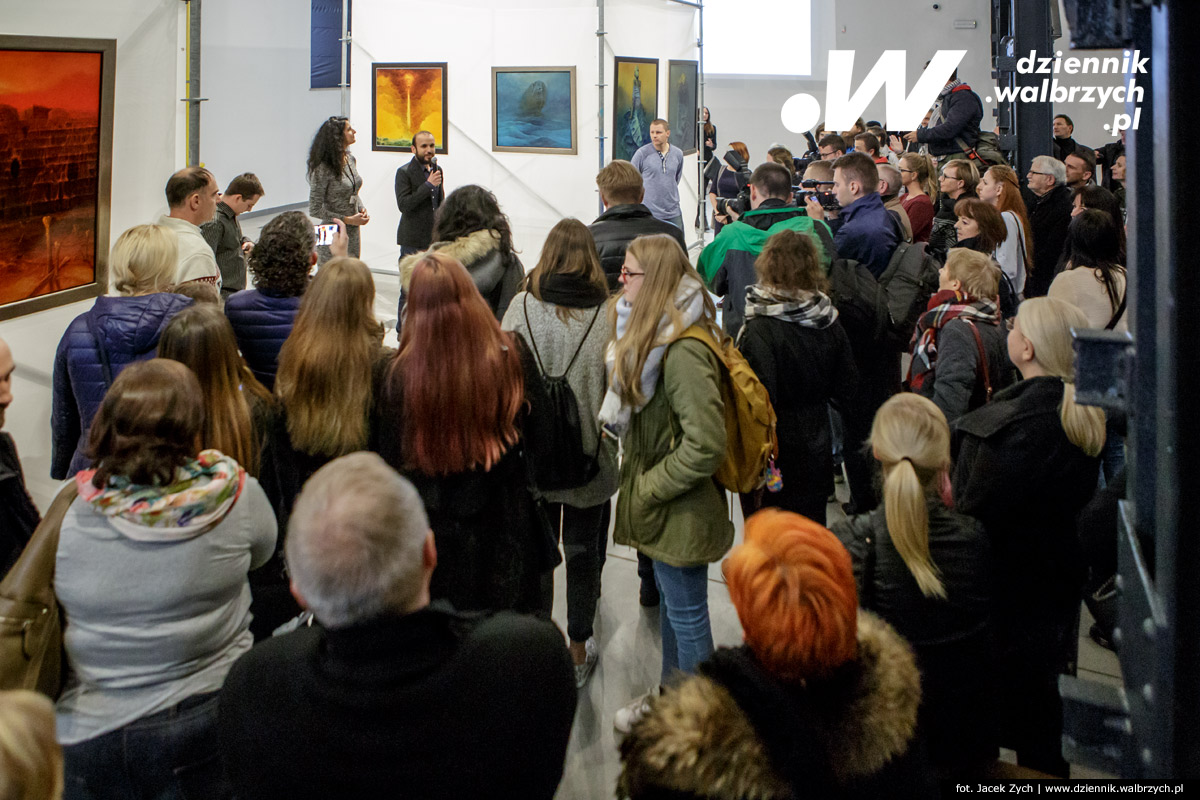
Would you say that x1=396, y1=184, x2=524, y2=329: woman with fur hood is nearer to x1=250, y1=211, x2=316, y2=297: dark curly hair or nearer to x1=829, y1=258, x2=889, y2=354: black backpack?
x1=250, y1=211, x2=316, y2=297: dark curly hair

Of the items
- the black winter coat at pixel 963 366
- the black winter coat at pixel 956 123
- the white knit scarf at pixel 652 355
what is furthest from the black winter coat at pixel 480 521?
the black winter coat at pixel 956 123

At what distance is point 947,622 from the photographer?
7.73ft

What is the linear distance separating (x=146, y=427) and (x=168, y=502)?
0.18 metres

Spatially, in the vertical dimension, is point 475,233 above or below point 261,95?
below

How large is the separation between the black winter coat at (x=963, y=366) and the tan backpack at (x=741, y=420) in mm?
1073

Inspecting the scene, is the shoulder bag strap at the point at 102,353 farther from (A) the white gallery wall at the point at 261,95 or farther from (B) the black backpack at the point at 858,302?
(A) the white gallery wall at the point at 261,95

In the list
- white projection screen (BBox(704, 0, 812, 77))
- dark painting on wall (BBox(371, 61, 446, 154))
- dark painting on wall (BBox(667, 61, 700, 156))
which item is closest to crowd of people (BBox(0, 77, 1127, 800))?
dark painting on wall (BBox(371, 61, 446, 154))

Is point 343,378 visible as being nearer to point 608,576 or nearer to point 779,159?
point 608,576

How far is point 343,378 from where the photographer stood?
2.92 meters

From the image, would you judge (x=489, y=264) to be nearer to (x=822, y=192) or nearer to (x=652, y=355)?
(x=652, y=355)

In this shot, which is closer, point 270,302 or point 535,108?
point 270,302

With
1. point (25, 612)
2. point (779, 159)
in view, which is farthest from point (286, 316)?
point (779, 159)

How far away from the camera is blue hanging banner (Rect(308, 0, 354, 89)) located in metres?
13.3

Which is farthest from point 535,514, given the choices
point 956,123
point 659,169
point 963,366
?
point 659,169
